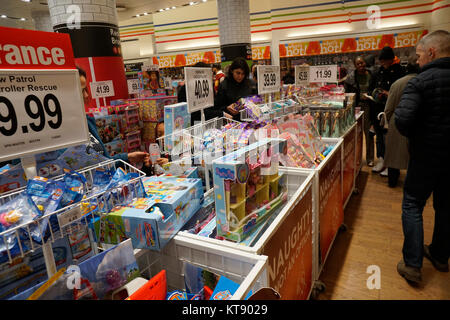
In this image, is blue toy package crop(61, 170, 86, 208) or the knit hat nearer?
blue toy package crop(61, 170, 86, 208)

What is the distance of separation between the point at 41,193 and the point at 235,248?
72 centimetres

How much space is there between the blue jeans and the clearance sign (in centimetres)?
851

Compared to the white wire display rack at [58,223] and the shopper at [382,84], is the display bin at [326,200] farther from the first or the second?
the shopper at [382,84]

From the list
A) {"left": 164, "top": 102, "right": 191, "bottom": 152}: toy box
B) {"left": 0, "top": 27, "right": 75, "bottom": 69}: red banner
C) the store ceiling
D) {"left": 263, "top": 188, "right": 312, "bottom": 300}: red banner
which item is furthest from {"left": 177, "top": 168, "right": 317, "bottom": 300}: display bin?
the store ceiling

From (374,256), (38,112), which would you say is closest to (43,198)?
(38,112)

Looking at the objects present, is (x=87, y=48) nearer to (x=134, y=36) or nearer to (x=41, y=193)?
(x=41, y=193)

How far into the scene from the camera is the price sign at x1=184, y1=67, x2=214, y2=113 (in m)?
2.06

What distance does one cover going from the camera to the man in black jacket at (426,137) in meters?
2.12

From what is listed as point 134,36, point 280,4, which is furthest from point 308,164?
point 134,36

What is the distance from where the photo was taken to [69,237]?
1.08m

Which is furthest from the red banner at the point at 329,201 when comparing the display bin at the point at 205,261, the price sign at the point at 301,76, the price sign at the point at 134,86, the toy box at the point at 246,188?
the price sign at the point at 134,86

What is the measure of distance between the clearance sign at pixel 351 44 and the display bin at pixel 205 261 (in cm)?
1019

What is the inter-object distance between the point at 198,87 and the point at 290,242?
1.26m

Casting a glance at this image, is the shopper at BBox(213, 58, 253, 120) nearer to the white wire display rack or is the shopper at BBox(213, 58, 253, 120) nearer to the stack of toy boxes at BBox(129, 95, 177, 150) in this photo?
the stack of toy boxes at BBox(129, 95, 177, 150)
